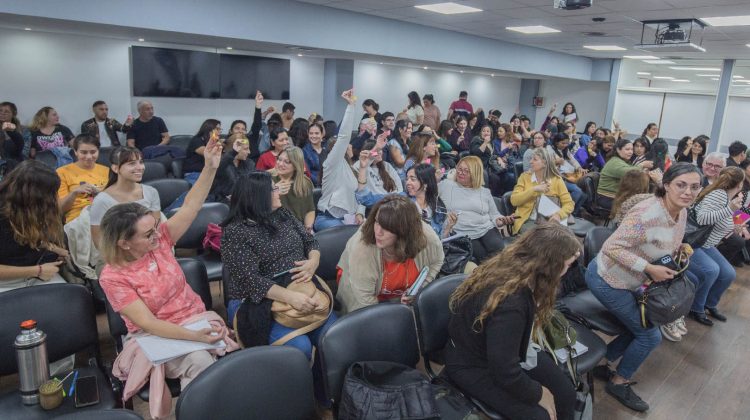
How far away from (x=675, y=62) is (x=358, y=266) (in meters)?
12.3

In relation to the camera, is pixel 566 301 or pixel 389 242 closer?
pixel 389 242

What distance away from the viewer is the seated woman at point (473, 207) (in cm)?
412

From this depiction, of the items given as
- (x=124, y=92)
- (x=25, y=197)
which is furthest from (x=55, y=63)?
(x=25, y=197)

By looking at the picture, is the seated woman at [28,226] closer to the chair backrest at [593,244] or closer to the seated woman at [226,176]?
the seated woman at [226,176]

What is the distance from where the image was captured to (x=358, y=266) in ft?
8.81

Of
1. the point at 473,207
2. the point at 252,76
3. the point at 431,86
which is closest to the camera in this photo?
the point at 473,207

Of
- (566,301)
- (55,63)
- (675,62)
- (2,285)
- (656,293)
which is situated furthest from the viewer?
(675,62)

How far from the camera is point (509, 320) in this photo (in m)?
1.94

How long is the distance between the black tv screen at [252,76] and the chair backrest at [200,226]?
5.38 meters

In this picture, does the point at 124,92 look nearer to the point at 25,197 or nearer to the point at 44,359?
the point at 25,197

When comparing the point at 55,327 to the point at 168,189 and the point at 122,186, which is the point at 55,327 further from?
the point at 168,189

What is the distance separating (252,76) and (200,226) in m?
5.86

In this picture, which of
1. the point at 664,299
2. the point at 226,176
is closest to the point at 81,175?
the point at 226,176

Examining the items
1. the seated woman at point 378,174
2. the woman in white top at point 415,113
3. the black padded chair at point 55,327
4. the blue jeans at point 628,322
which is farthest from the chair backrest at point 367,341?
the woman in white top at point 415,113
